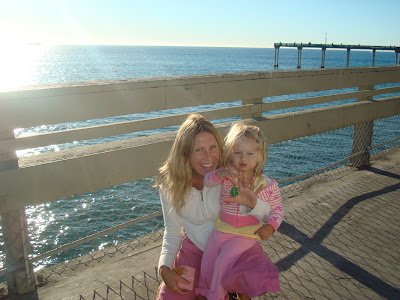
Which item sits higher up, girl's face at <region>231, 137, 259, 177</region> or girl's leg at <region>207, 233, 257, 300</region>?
girl's face at <region>231, 137, 259, 177</region>

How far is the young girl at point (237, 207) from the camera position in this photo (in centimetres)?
231

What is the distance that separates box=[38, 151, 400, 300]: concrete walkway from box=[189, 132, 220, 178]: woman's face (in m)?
1.04

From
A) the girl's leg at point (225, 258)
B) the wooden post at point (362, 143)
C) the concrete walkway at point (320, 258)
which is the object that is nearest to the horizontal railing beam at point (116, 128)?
the concrete walkway at point (320, 258)

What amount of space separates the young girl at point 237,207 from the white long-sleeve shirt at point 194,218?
0.25 ft

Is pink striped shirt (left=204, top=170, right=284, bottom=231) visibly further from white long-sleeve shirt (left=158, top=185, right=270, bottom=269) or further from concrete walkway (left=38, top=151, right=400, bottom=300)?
concrete walkway (left=38, top=151, right=400, bottom=300)

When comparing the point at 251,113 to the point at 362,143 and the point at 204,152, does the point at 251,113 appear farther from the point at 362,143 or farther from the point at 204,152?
the point at 362,143

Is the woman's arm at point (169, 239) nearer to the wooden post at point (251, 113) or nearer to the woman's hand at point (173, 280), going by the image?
the woman's hand at point (173, 280)

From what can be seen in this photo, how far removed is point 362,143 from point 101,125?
3.93 meters

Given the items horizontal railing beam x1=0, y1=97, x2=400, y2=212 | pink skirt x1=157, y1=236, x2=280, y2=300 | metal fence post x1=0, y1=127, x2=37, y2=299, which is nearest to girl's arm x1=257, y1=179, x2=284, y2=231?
pink skirt x1=157, y1=236, x2=280, y2=300

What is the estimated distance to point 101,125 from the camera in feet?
9.61

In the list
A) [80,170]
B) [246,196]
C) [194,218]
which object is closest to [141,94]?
[80,170]

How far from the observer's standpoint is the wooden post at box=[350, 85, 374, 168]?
5.50 metres

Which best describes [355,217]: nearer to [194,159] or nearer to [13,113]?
[194,159]

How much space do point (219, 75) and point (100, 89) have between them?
1172 millimetres
